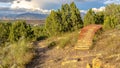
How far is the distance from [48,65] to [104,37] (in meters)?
3.88

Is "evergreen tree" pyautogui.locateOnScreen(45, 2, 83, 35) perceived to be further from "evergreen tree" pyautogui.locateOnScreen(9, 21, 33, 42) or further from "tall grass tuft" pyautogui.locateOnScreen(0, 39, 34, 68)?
"tall grass tuft" pyautogui.locateOnScreen(0, 39, 34, 68)

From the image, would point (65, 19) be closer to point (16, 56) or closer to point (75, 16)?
point (75, 16)

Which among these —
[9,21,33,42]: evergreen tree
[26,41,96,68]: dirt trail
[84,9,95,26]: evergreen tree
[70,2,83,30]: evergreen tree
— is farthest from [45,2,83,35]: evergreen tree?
[26,41,96,68]: dirt trail

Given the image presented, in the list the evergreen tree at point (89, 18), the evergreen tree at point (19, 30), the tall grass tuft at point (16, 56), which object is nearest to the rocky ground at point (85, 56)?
the tall grass tuft at point (16, 56)

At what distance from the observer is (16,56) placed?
14.1m

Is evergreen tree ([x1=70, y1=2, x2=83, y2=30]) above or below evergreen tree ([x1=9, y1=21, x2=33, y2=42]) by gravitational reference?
above

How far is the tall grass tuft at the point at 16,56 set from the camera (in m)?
13.3

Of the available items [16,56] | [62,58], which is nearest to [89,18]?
[16,56]

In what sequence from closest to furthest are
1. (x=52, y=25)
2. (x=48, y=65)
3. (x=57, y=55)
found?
(x=48, y=65) < (x=57, y=55) < (x=52, y=25)

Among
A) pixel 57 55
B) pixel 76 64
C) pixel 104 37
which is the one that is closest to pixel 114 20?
pixel 104 37

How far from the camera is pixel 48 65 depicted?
1254 centimetres

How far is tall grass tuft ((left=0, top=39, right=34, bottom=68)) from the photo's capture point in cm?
1329

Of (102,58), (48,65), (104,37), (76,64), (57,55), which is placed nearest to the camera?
(102,58)

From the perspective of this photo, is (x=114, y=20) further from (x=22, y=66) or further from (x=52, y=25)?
(x=22, y=66)
